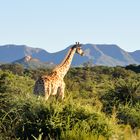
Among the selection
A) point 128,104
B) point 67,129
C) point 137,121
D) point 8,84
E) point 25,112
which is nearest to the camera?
point 67,129

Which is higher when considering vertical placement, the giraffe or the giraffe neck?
the giraffe neck

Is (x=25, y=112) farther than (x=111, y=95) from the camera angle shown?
No

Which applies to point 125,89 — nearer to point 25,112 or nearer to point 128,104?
point 128,104

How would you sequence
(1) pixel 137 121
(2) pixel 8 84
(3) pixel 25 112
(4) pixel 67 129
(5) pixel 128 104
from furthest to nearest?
(2) pixel 8 84, (5) pixel 128 104, (1) pixel 137 121, (3) pixel 25 112, (4) pixel 67 129

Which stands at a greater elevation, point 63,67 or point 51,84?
point 63,67

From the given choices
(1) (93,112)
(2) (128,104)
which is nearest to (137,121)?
(2) (128,104)

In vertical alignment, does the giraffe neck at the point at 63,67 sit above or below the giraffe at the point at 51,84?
above

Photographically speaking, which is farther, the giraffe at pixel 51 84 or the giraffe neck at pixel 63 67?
the giraffe neck at pixel 63 67

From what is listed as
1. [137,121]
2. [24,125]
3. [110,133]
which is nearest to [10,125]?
[24,125]

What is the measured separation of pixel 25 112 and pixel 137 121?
3.84 metres

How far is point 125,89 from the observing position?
16938 millimetres

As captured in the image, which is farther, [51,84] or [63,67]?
[63,67]

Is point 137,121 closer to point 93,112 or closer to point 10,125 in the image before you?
point 93,112

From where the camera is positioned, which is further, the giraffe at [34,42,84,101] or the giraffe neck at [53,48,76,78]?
the giraffe neck at [53,48,76,78]
